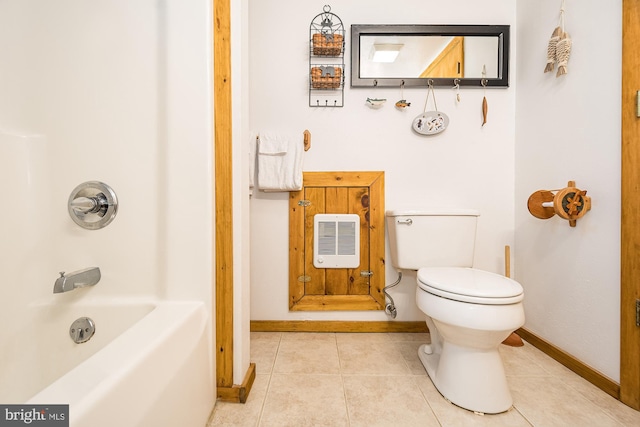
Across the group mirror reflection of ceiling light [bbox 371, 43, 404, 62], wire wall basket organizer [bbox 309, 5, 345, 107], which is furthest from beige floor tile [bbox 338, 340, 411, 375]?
mirror reflection of ceiling light [bbox 371, 43, 404, 62]

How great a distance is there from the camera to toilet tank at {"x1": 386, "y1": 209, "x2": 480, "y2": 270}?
4.90 ft

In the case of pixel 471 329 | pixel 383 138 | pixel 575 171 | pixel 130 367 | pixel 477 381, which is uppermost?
pixel 383 138

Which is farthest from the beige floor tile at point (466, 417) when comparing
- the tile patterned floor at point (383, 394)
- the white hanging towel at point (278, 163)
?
the white hanging towel at point (278, 163)

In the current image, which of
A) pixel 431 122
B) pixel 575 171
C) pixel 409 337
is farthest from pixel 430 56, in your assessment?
pixel 409 337

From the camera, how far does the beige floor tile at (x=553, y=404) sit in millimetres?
998

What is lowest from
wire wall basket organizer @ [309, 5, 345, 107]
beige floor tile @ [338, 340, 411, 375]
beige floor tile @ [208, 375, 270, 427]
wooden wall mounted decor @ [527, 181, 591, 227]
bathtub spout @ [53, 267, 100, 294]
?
beige floor tile @ [338, 340, 411, 375]

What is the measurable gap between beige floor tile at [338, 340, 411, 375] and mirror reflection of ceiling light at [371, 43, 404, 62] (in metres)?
1.69

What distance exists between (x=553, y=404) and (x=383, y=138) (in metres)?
1.46

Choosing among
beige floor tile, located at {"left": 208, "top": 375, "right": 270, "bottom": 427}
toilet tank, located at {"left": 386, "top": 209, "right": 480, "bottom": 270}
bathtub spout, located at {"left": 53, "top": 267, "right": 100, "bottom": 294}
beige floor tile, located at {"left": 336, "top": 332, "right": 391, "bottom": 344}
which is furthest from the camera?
beige floor tile, located at {"left": 336, "top": 332, "right": 391, "bottom": 344}

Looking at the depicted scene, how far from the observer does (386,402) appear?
1089 millimetres

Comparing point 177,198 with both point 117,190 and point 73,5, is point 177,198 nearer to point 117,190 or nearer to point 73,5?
point 117,190

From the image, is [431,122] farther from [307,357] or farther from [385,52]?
[307,357]

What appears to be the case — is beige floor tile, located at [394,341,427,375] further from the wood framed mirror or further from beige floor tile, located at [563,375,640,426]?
the wood framed mirror

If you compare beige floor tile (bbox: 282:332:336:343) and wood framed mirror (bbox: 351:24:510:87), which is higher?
wood framed mirror (bbox: 351:24:510:87)
